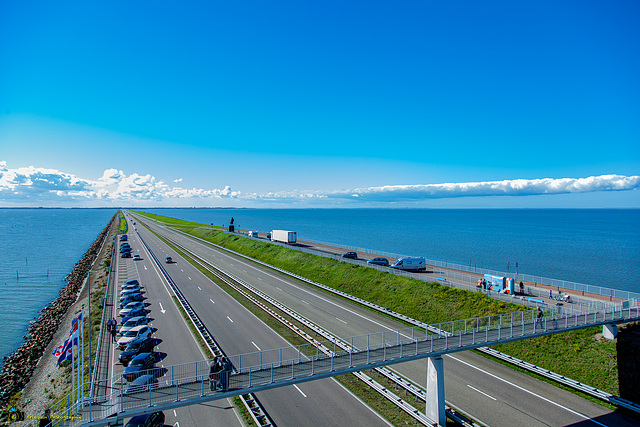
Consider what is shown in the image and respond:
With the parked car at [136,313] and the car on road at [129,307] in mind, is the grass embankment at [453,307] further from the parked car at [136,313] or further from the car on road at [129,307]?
the car on road at [129,307]

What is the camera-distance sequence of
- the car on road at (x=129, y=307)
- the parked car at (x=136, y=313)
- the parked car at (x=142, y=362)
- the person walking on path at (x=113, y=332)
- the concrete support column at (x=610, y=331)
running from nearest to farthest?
the parked car at (x=142, y=362)
the concrete support column at (x=610, y=331)
the person walking on path at (x=113, y=332)
the parked car at (x=136, y=313)
the car on road at (x=129, y=307)

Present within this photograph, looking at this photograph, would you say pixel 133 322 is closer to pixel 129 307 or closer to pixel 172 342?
pixel 129 307

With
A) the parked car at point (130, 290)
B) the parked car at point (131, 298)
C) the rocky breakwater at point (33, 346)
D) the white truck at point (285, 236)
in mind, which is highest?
the white truck at point (285, 236)

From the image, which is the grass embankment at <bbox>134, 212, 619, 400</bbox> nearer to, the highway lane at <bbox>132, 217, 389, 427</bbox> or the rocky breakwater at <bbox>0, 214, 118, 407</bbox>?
the highway lane at <bbox>132, 217, 389, 427</bbox>

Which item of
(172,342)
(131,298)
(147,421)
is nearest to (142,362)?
(172,342)

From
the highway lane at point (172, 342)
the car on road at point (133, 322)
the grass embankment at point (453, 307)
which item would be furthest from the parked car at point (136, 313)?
the grass embankment at point (453, 307)

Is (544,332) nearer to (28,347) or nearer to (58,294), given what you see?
(28,347)
